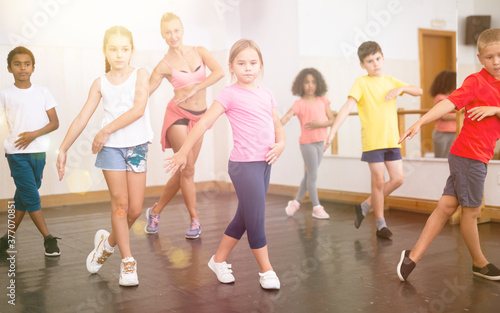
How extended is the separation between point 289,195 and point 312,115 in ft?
5.75

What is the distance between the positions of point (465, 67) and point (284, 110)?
2.43m

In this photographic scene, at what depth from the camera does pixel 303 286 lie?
107 inches

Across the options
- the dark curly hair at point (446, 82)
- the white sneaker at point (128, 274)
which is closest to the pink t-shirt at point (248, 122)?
the white sneaker at point (128, 274)

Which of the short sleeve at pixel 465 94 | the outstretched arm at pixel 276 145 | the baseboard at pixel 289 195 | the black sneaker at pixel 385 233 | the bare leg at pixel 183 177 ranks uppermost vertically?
the short sleeve at pixel 465 94

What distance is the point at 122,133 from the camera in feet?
9.20

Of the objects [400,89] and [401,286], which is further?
[400,89]

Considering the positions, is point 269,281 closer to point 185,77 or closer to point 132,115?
point 132,115

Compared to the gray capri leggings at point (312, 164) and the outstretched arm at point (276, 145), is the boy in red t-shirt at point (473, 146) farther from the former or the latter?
the gray capri leggings at point (312, 164)

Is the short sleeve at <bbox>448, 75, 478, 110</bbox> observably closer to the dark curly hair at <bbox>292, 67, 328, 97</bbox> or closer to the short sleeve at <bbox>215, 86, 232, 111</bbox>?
the short sleeve at <bbox>215, 86, 232, 111</bbox>

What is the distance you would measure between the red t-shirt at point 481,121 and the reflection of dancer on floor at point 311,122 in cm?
229

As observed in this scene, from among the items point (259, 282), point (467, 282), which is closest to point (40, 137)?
point (259, 282)

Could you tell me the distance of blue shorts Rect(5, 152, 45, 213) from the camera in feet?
11.6

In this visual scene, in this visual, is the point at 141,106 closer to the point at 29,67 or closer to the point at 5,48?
the point at 29,67

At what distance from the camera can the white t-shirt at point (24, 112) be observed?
3555mm
